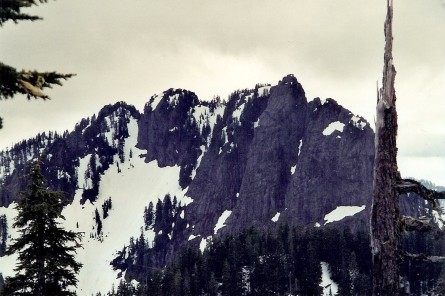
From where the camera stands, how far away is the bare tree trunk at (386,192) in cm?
1093

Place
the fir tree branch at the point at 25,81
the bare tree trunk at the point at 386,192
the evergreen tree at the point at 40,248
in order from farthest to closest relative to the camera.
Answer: the evergreen tree at the point at 40,248, the bare tree trunk at the point at 386,192, the fir tree branch at the point at 25,81

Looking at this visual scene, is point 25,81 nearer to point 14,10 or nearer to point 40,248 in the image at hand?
point 14,10

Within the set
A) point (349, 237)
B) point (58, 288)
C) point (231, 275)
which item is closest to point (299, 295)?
point (231, 275)

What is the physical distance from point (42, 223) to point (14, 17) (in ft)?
38.2

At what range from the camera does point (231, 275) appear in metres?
107

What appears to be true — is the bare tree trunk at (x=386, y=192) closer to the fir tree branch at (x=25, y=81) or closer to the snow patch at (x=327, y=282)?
the fir tree branch at (x=25, y=81)

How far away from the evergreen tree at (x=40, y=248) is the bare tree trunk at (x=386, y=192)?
12006 millimetres

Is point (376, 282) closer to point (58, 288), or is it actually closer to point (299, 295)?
point (58, 288)

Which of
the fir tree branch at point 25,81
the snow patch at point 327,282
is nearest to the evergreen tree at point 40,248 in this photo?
the fir tree branch at point 25,81

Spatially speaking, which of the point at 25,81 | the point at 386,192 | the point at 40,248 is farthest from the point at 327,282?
the point at 25,81

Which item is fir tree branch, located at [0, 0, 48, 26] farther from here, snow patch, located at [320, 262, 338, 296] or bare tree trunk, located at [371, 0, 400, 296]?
snow patch, located at [320, 262, 338, 296]

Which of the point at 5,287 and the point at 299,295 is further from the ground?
the point at 5,287

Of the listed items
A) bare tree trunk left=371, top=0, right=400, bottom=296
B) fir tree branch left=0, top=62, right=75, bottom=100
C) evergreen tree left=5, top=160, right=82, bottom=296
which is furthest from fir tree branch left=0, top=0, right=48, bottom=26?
evergreen tree left=5, top=160, right=82, bottom=296

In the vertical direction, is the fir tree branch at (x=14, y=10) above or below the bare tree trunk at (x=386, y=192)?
above
